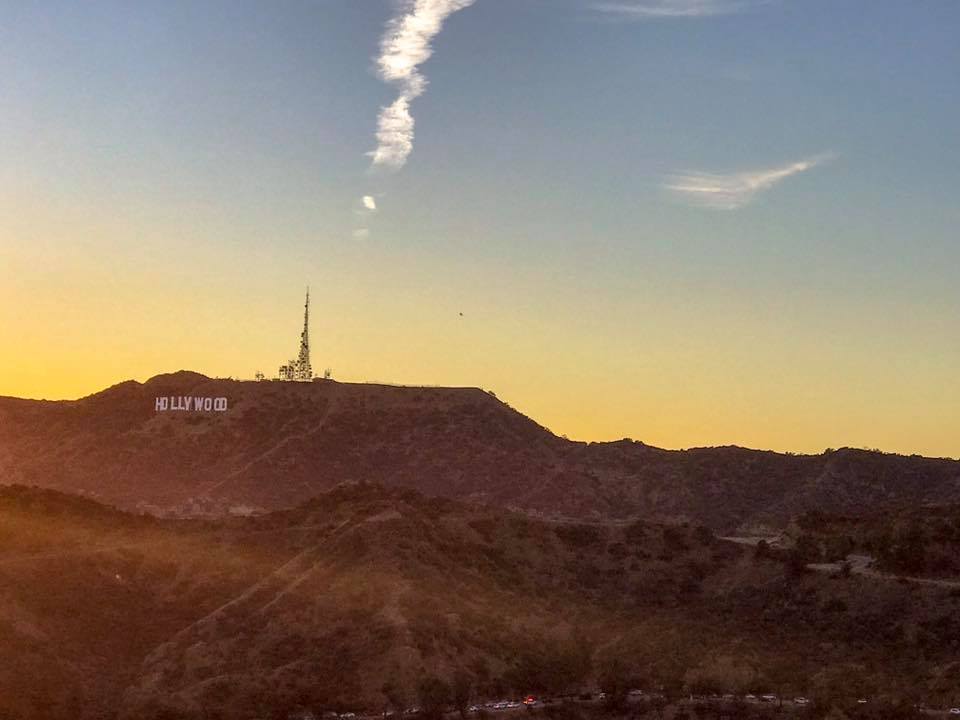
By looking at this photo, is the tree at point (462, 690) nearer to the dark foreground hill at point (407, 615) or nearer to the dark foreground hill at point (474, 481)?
the dark foreground hill at point (407, 615)

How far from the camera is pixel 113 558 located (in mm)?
119625

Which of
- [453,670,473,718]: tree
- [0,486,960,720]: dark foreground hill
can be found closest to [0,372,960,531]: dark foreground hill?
[0,486,960,720]: dark foreground hill

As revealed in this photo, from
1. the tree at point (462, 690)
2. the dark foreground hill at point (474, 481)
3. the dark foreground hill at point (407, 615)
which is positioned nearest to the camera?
the tree at point (462, 690)

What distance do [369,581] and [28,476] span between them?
106959 mm

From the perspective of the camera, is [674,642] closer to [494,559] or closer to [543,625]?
[543,625]

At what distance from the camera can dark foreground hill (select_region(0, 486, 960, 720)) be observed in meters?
91.2

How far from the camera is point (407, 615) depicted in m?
98.2

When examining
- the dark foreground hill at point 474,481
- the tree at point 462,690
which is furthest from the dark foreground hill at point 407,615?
the dark foreground hill at point 474,481

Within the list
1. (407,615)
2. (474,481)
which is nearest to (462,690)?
(407,615)

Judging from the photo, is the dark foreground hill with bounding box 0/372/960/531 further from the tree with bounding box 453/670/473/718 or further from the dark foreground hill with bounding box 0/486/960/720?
the tree with bounding box 453/670/473/718

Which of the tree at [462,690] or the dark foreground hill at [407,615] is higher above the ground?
the dark foreground hill at [407,615]

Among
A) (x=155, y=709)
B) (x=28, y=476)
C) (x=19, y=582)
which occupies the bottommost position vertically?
(x=155, y=709)

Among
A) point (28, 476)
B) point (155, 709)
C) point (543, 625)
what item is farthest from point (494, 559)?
point (28, 476)

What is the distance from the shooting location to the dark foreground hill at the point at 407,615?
91.2 meters
